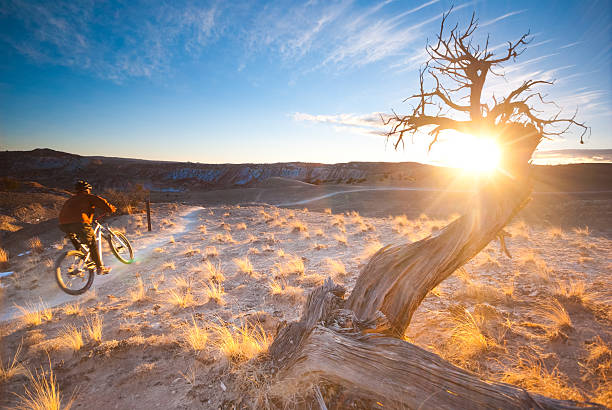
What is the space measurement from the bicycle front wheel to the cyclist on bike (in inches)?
40.7

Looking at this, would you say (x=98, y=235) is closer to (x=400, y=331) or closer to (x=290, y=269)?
(x=290, y=269)

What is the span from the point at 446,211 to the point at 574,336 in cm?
2406

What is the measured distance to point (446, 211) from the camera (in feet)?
82.6

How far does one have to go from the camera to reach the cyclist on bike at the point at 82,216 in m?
6.02

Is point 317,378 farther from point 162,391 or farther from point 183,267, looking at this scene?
point 183,267

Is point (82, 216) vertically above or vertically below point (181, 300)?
above

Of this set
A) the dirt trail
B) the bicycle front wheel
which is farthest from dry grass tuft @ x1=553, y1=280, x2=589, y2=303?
the bicycle front wheel

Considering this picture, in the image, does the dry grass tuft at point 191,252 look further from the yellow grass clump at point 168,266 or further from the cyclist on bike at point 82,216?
the cyclist on bike at point 82,216

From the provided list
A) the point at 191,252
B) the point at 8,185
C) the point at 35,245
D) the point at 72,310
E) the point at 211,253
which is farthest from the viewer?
the point at 8,185

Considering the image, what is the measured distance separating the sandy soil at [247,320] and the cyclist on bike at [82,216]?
121 centimetres

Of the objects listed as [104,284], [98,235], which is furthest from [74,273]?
[98,235]

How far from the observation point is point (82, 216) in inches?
240

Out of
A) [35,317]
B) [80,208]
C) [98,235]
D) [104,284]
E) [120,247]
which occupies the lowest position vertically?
[104,284]

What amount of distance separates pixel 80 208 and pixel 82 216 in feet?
0.65
